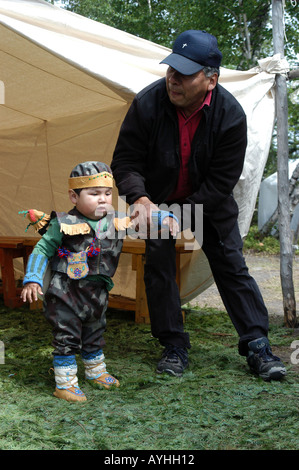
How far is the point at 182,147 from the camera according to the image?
268cm

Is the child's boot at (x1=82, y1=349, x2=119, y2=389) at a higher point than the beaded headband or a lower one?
lower

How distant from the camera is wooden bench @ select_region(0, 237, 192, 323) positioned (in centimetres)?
410

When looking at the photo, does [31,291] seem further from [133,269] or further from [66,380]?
[133,269]

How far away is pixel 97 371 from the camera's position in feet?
8.44

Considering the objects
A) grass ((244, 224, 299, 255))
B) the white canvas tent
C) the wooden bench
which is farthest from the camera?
grass ((244, 224, 299, 255))

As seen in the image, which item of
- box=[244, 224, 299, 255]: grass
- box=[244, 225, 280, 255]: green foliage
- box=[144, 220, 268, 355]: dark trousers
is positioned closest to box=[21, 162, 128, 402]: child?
box=[144, 220, 268, 355]: dark trousers

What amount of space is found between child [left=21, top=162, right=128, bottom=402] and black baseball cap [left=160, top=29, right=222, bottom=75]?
586 mm

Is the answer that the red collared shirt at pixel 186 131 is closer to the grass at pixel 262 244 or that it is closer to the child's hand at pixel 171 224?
the child's hand at pixel 171 224

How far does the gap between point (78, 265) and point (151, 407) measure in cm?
69

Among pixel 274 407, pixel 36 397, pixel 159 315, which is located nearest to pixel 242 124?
pixel 159 315

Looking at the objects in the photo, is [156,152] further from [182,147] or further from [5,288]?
[5,288]

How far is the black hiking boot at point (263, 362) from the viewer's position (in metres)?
2.64

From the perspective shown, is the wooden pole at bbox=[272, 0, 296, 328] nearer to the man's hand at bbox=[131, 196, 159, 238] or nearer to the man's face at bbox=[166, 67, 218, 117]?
the man's face at bbox=[166, 67, 218, 117]

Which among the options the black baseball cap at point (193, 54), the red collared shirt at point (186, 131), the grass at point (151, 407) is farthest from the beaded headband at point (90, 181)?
the grass at point (151, 407)
